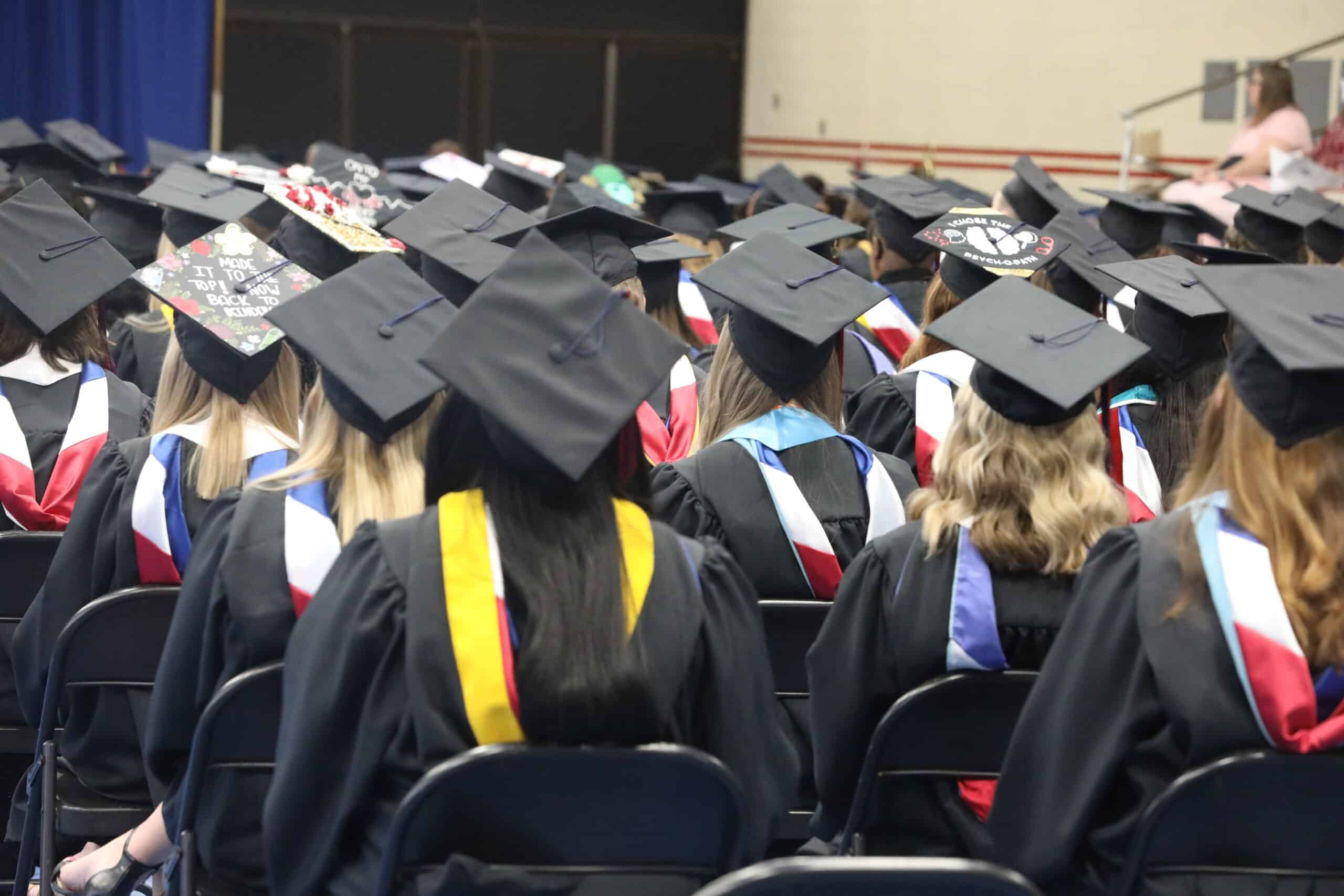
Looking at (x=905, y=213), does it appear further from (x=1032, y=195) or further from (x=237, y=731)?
(x=237, y=731)

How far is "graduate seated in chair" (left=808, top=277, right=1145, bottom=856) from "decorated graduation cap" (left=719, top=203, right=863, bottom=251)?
2.51 m

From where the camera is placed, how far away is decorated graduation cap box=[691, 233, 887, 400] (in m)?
3.27

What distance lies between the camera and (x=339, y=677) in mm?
1923

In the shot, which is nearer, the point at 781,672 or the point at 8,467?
the point at 781,672

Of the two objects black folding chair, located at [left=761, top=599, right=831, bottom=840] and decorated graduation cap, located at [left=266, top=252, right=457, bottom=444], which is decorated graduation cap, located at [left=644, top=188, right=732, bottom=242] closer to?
black folding chair, located at [left=761, top=599, right=831, bottom=840]

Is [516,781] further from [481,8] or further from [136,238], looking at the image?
[481,8]

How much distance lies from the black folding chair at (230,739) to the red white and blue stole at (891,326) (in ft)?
12.1

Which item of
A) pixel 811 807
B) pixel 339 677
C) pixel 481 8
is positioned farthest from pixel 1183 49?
pixel 339 677

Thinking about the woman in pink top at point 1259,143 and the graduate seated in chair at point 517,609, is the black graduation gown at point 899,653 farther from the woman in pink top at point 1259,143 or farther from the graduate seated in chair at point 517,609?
the woman in pink top at point 1259,143

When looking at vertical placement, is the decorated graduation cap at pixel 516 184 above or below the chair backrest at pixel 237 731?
above

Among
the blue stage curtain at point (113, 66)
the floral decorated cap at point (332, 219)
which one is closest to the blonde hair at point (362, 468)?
the floral decorated cap at point (332, 219)

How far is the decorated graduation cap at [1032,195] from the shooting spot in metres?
6.79

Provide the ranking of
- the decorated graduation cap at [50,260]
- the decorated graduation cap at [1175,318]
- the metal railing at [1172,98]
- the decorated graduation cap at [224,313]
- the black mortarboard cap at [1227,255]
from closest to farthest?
the decorated graduation cap at [224,313] → the decorated graduation cap at [50,260] → the decorated graduation cap at [1175,318] → the black mortarboard cap at [1227,255] → the metal railing at [1172,98]

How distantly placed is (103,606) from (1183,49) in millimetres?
13287
